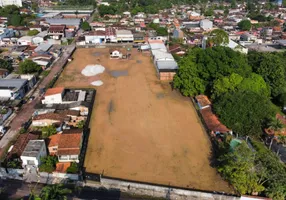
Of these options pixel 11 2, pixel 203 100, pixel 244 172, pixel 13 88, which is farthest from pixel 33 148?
pixel 11 2

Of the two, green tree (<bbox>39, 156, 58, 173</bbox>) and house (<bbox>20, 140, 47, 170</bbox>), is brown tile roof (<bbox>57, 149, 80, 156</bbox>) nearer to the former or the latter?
green tree (<bbox>39, 156, 58, 173</bbox>)

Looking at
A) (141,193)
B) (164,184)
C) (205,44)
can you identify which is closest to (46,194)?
(141,193)

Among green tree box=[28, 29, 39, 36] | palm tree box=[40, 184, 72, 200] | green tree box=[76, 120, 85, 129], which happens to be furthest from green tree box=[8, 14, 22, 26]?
palm tree box=[40, 184, 72, 200]

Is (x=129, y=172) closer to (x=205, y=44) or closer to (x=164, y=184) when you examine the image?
(x=164, y=184)

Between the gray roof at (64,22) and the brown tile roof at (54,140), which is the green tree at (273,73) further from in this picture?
the gray roof at (64,22)

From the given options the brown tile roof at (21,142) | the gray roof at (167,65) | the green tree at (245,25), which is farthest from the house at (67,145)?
the green tree at (245,25)

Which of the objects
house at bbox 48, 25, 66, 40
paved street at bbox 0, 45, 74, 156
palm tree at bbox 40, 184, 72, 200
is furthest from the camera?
house at bbox 48, 25, 66, 40

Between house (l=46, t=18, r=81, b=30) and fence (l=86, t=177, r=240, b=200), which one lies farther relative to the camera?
house (l=46, t=18, r=81, b=30)
